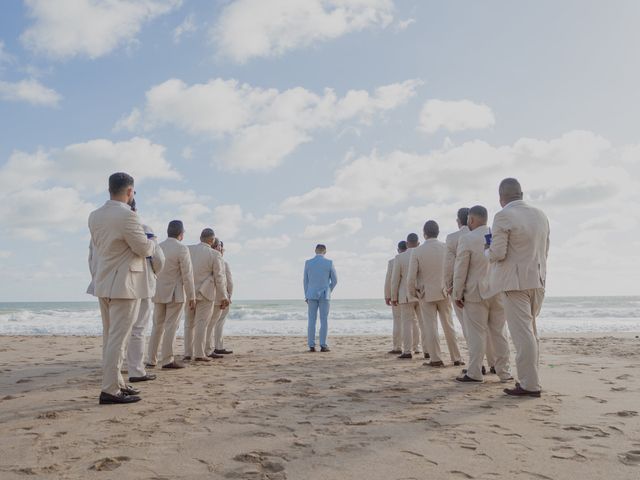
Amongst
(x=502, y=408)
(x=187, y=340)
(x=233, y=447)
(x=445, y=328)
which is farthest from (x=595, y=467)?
(x=187, y=340)

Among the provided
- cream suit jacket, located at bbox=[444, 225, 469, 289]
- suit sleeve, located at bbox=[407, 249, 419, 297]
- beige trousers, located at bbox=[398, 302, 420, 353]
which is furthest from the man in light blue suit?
cream suit jacket, located at bbox=[444, 225, 469, 289]

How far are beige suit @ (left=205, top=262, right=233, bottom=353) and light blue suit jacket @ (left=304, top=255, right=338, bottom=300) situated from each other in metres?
1.74

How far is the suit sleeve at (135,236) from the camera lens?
4.45 metres

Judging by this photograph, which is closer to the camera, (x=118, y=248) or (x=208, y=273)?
(x=118, y=248)

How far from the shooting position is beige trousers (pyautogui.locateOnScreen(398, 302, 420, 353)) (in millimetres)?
8469

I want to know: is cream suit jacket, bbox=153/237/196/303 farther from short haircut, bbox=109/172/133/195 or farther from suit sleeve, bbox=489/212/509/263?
suit sleeve, bbox=489/212/509/263

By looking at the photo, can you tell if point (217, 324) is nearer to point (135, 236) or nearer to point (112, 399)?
point (112, 399)

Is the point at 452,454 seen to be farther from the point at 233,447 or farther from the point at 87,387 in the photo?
the point at 87,387

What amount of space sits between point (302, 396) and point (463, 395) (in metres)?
1.71

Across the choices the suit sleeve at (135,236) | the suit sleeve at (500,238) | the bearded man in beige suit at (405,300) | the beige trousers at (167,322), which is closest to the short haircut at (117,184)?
the suit sleeve at (135,236)

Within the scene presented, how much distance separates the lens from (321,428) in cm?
353

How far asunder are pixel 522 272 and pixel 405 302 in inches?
154

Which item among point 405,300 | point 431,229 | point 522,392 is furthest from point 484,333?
point 405,300

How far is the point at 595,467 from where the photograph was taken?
271cm
